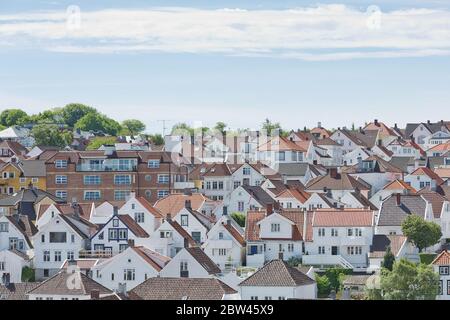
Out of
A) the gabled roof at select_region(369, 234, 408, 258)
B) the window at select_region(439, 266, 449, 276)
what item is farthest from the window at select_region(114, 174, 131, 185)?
the window at select_region(439, 266, 449, 276)

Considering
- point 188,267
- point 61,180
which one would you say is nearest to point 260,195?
point 61,180

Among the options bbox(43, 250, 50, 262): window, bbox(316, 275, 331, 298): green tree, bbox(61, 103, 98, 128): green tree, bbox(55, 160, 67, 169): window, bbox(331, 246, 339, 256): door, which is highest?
bbox(61, 103, 98, 128): green tree

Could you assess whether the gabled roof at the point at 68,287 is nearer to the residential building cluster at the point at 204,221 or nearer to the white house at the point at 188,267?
the residential building cluster at the point at 204,221

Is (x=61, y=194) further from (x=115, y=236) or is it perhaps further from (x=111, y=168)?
(x=115, y=236)

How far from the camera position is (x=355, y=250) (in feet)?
84.9

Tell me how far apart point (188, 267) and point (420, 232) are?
19.8 ft

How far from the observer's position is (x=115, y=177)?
35156 millimetres

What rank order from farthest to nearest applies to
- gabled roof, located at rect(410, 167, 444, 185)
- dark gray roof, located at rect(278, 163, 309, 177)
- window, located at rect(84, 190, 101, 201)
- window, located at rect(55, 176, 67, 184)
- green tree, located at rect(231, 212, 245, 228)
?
1. dark gray roof, located at rect(278, 163, 309, 177)
2. gabled roof, located at rect(410, 167, 444, 185)
3. window, located at rect(55, 176, 67, 184)
4. window, located at rect(84, 190, 101, 201)
5. green tree, located at rect(231, 212, 245, 228)

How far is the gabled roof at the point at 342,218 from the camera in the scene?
25.9 metres

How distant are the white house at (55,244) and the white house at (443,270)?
6.79 m

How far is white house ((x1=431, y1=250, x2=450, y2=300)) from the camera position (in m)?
22.4

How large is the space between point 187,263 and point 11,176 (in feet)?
58.5

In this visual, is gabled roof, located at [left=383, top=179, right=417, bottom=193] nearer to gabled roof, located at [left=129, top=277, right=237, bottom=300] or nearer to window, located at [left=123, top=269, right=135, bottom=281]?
window, located at [left=123, top=269, right=135, bottom=281]

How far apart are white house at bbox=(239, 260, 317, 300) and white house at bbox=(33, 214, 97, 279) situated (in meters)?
6.09
